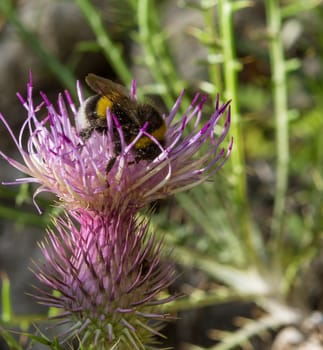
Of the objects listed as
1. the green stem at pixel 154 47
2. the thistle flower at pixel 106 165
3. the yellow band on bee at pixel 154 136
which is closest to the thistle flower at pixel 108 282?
the thistle flower at pixel 106 165

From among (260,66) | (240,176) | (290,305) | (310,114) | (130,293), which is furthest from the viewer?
(260,66)

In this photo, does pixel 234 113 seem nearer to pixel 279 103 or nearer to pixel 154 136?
pixel 279 103

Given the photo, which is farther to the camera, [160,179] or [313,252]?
[313,252]

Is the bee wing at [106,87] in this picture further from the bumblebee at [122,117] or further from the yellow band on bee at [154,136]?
the yellow band on bee at [154,136]

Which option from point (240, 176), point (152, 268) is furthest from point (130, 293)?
point (240, 176)

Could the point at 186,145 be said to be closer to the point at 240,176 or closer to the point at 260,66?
the point at 240,176

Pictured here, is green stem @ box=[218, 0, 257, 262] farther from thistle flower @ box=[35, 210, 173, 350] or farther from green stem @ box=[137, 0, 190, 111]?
thistle flower @ box=[35, 210, 173, 350]

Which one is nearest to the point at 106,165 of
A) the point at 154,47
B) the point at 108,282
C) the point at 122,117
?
the point at 122,117
